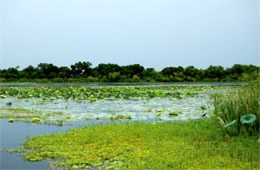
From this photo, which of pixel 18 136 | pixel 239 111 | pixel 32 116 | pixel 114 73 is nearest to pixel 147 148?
pixel 239 111

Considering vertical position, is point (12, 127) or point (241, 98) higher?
point (241, 98)

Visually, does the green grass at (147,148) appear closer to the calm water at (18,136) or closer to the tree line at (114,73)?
the calm water at (18,136)

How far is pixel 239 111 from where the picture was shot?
6.12 m

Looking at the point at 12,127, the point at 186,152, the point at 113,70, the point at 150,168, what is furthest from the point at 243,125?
the point at 113,70

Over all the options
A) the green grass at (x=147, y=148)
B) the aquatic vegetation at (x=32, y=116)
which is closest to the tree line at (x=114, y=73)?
the aquatic vegetation at (x=32, y=116)

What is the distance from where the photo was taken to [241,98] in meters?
6.22

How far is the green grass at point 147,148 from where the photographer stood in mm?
4586

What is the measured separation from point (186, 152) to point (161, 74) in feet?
115

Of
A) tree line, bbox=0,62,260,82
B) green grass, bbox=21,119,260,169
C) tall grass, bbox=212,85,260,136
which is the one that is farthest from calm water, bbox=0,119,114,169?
tree line, bbox=0,62,260,82

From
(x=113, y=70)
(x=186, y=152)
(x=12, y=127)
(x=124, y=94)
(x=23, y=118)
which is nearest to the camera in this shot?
(x=186, y=152)

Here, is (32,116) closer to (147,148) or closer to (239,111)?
(147,148)

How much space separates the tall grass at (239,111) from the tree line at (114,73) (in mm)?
32524

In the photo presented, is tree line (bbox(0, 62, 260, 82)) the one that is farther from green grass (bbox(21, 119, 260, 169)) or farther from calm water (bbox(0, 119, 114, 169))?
green grass (bbox(21, 119, 260, 169))

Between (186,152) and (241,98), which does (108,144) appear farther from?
(241,98)
